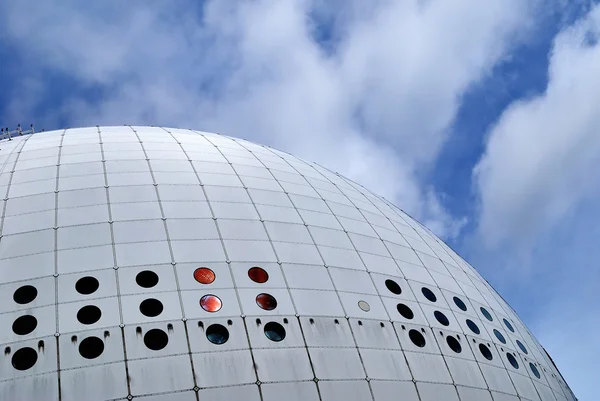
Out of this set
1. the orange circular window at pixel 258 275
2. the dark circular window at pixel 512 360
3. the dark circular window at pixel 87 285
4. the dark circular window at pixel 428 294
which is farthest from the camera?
the dark circular window at pixel 428 294

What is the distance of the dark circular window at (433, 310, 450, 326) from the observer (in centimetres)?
1819

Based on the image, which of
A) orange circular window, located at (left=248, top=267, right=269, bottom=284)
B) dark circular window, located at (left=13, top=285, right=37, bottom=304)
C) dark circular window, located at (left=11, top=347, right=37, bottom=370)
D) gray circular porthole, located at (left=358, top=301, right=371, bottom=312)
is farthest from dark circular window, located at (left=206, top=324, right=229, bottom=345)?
dark circular window, located at (left=13, top=285, right=37, bottom=304)

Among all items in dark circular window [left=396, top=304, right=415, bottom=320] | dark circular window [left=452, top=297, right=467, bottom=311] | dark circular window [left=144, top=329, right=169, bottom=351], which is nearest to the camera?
dark circular window [left=144, top=329, right=169, bottom=351]

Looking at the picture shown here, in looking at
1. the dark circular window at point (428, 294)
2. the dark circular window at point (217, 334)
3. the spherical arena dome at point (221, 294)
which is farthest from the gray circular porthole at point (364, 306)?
the dark circular window at point (217, 334)

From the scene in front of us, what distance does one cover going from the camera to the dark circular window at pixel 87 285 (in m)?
14.9

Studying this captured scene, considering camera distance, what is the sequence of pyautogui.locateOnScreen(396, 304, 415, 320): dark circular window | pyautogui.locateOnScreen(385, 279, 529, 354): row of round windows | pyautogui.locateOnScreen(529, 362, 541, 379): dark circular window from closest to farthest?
pyautogui.locateOnScreen(396, 304, 415, 320): dark circular window < pyautogui.locateOnScreen(385, 279, 529, 354): row of round windows < pyautogui.locateOnScreen(529, 362, 541, 379): dark circular window

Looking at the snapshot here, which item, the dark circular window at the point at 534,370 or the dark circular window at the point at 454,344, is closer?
the dark circular window at the point at 454,344

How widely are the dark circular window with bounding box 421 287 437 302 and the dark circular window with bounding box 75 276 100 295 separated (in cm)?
1004

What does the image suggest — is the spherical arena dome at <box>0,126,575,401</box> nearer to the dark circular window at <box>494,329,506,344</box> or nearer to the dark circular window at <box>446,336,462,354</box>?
the dark circular window at <box>446,336,462,354</box>

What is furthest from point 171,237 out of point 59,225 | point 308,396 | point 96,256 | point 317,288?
point 308,396

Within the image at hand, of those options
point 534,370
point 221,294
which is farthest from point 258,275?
point 534,370

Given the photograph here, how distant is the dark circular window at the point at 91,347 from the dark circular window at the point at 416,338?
8.35m

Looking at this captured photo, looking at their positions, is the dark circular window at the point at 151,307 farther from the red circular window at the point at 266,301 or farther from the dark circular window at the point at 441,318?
the dark circular window at the point at 441,318

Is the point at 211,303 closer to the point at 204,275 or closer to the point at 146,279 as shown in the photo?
the point at 204,275
